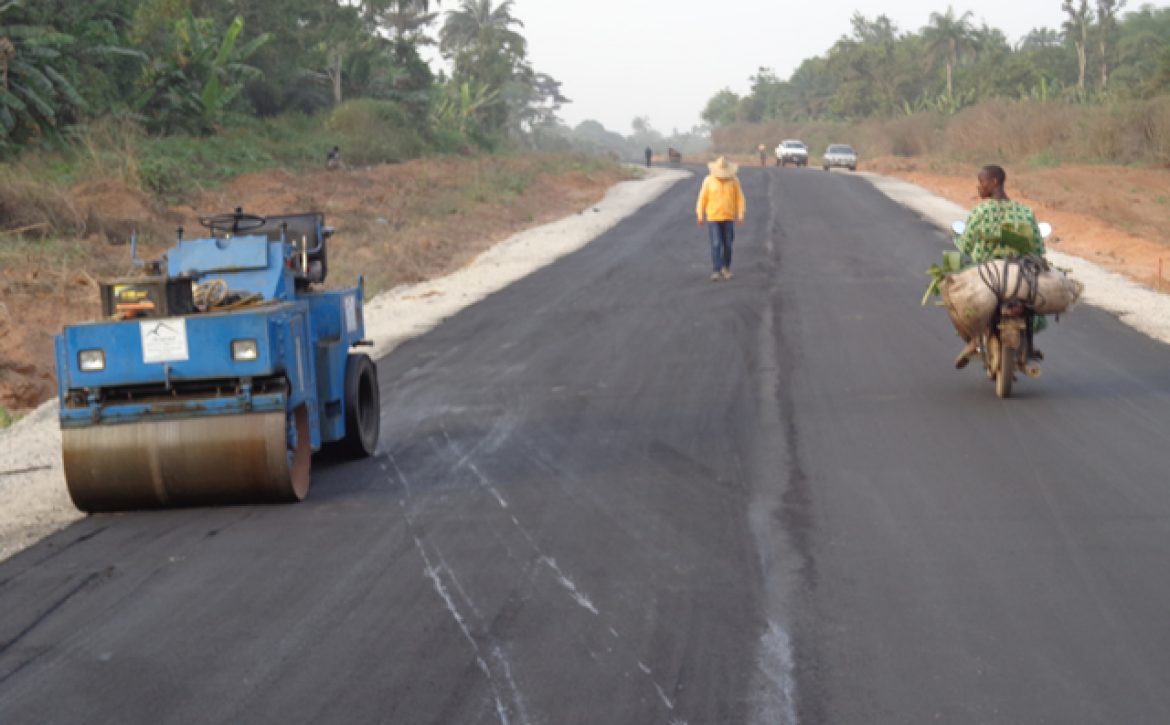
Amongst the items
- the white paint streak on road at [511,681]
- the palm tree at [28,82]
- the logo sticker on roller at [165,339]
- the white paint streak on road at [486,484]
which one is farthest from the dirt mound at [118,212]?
the white paint streak on road at [511,681]

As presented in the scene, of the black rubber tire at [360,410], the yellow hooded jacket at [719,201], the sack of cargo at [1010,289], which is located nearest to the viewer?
the black rubber tire at [360,410]

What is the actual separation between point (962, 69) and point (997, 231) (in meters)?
86.2

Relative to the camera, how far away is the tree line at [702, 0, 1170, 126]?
76250mm

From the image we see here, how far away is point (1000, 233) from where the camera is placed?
11.1 m

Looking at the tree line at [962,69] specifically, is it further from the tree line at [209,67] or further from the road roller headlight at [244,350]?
the road roller headlight at [244,350]

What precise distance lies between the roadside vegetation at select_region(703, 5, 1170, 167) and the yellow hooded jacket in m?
30.3

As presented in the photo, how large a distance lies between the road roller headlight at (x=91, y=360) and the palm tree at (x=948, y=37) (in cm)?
9444

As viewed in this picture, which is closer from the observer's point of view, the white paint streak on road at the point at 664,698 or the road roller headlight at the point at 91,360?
the white paint streak on road at the point at 664,698

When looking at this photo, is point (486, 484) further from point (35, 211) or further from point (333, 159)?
point (333, 159)

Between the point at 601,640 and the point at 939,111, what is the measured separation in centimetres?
7862

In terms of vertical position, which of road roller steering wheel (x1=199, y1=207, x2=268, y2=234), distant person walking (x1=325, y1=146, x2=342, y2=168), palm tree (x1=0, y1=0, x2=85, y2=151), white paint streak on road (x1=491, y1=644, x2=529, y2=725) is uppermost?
palm tree (x1=0, y1=0, x2=85, y2=151)

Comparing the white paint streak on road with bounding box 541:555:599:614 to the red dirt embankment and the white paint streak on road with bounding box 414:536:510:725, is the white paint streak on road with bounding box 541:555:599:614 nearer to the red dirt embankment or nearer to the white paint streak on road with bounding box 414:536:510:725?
the white paint streak on road with bounding box 414:536:510:725

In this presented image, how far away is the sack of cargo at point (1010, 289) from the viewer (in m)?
10.8

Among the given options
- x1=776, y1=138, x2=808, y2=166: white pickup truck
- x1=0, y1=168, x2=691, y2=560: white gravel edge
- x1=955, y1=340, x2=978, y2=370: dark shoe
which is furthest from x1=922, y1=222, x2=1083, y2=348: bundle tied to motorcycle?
x1=776, y1=138, x2=808, y2=166: white pickup truck
